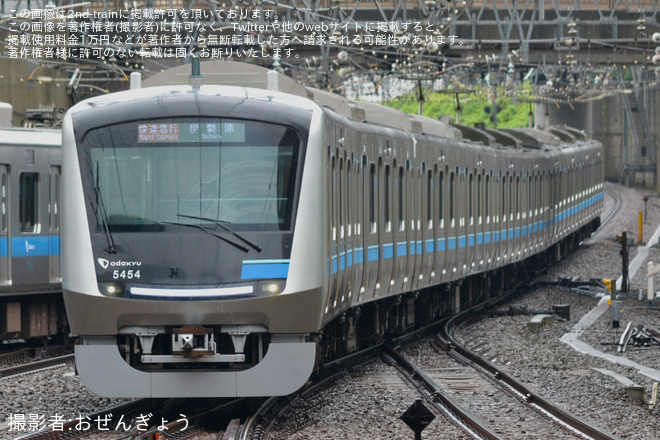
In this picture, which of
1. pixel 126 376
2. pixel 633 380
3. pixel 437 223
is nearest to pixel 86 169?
pixel 126 376

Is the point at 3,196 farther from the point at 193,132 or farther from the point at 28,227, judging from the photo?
the point at 193,132

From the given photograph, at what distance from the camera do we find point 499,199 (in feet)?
82.5

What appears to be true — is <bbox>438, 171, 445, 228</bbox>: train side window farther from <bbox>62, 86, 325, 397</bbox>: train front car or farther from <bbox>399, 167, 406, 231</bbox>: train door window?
<bbox>62, 86, 325, 397</bbox>: train front car

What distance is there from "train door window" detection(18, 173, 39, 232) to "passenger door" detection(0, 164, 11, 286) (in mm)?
243

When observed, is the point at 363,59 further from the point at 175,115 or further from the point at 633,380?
the point at 175,115

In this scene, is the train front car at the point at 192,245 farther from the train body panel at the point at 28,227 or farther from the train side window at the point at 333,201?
the train body panel at the point at 28,227

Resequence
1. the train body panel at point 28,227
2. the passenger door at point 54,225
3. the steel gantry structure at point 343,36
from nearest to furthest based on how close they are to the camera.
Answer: the train body panel at point 28,227
the passenger door at point 54,225
the steel gantry structure at point 343,36

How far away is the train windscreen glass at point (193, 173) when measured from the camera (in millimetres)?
10703

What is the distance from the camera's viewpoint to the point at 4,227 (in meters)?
16.3

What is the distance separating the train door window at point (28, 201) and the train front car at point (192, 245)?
580cm

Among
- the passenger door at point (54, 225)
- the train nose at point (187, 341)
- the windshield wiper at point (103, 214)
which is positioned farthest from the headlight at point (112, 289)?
the passenger door at point (54, 225)

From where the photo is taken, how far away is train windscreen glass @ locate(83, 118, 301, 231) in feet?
35.1

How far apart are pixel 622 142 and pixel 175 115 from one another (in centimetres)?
6631

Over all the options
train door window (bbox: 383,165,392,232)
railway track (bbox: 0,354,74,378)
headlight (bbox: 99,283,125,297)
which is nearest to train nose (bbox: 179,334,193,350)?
headlight (bbox: 99,283,125,297)
